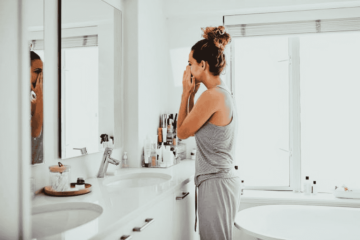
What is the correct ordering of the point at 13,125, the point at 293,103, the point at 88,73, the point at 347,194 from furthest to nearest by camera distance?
the point at 293,103
the point at 347,194
the point at 88,73
the point at 13,125

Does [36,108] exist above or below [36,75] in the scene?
below

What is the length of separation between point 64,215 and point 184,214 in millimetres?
930

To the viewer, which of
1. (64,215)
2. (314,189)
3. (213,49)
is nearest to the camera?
(64,215)

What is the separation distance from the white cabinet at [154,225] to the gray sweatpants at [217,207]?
0.20m

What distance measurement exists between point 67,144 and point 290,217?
1.91 m

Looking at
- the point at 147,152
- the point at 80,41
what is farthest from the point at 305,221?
the point at 80,41

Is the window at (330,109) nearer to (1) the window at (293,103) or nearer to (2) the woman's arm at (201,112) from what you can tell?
(1) the window at (293,103)

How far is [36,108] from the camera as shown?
60.3 inches

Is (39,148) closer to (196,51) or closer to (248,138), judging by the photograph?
(196,51)

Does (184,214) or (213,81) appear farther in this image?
(184,214)

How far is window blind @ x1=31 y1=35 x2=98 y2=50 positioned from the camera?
1.56 meters

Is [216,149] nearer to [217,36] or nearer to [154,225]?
[154,225]

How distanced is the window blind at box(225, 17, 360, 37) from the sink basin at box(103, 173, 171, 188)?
173cm

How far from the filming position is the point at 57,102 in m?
1.72
